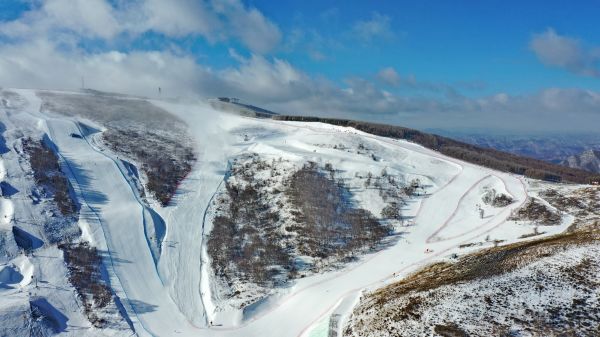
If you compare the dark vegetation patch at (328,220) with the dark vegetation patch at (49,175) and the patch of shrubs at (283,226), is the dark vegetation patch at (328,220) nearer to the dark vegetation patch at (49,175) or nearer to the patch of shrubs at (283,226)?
the patch of shrubs at (283,226)

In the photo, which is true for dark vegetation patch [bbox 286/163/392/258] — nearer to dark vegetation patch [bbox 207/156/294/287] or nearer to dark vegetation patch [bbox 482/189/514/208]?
dark vegetation patch [bbox 207/156/294/287]

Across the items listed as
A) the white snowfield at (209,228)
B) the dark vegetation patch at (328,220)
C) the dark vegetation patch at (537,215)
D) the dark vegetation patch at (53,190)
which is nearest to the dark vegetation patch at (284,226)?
the dark vegetation patch at (328,220)

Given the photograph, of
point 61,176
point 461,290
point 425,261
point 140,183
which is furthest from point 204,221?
point 461,290

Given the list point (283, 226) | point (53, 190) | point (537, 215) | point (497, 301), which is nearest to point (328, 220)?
point (283, 226)

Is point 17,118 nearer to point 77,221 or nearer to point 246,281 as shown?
point 77,221

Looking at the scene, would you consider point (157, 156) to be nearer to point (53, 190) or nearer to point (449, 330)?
point (53, 190)

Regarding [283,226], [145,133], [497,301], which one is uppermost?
[145,133]
